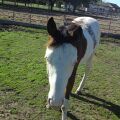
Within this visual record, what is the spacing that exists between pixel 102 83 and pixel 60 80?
3.81 m

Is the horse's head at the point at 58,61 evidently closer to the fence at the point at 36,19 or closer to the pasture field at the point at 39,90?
the pasture field at the point at 39,90

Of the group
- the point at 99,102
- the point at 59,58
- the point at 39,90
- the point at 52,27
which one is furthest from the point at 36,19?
the point at 59,58

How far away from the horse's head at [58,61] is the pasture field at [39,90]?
1515 millimetres

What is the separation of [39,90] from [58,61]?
8.81 ft

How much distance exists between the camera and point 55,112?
5.30 metres

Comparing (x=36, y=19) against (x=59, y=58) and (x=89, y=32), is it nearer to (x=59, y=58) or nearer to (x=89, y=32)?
(x=89, y=32)

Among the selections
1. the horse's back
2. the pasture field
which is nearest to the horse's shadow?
the pasture field

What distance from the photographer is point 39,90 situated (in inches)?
249

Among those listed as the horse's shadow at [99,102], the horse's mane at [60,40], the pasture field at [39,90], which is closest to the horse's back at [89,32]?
the horse's shadow at [99,102]

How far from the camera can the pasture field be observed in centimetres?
531

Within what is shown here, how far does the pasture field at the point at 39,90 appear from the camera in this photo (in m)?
5.31

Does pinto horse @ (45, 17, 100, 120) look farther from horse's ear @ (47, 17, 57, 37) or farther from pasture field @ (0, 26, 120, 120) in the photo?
pasture field @ (0, 26, 120, 120)

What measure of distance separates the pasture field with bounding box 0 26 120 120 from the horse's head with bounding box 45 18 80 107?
152 centimetres

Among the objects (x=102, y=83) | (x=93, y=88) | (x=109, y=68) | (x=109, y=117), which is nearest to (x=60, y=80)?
(x=109, y=117)
